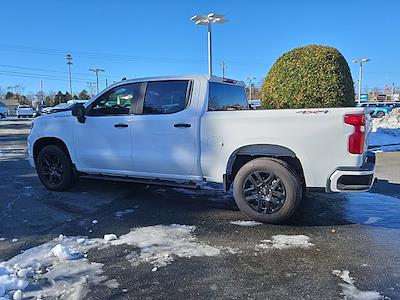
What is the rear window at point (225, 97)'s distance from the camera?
549 cm

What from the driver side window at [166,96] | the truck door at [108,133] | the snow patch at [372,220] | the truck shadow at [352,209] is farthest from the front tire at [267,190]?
the truck door at [108,133]

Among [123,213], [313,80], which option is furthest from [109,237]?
[313,80]

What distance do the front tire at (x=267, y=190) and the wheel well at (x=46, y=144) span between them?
3275mm

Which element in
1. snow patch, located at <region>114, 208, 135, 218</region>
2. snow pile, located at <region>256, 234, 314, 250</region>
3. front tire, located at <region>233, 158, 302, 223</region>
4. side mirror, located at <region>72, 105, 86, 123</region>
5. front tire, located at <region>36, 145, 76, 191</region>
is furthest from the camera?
front tire, located at <region>36, 145, 76, 191</region>

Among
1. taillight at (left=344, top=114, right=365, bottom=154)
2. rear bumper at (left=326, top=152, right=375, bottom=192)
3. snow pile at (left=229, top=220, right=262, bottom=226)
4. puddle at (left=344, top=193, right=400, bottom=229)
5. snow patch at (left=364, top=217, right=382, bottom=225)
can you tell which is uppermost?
taillight at (left=344, top=114, right=365, bottom=154)

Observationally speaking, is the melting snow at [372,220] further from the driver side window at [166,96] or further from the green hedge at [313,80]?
the green hedge at [313,80]

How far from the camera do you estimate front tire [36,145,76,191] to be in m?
6.54

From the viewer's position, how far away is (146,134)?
5.59 meters

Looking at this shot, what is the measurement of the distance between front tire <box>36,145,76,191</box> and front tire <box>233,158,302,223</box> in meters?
3.17

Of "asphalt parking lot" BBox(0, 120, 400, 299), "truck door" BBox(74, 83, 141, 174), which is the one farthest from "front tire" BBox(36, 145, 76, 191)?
"truck door" BBox(74, 83, 141, 174)

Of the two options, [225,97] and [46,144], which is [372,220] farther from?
[46,144]

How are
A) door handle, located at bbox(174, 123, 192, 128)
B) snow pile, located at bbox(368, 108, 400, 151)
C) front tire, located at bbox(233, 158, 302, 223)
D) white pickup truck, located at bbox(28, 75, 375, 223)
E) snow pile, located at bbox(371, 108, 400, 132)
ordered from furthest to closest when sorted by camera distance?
snow pile, located at bbox(371, 108, 400, 132)
snow pile, located at bbox(368, 108, 400, 151)
door handle, located at bbox(174, 123, 192, 128)
front tire, located at bbox(233, 158, 302, 223)
white pickup truck, located at bbox(28, 75, 375, 223)

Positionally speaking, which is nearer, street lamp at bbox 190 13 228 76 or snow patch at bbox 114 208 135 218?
snow patch at bbox 114 208 135 218

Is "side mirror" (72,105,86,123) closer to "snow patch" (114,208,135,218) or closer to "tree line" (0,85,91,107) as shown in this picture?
"snow patch" (114,208,135,218)
